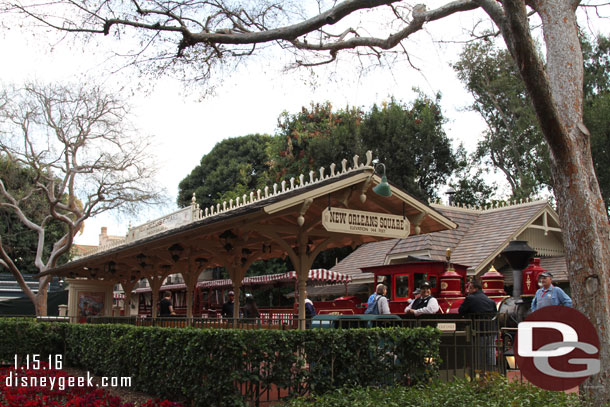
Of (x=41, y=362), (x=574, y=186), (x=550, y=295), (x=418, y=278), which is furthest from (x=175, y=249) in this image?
(x=574, y=186)

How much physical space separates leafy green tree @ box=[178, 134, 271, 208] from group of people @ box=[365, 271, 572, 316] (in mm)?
31322

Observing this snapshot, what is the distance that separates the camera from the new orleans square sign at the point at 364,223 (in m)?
10.4

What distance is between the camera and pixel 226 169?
1773 inches

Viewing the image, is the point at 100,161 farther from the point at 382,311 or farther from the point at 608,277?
the point at 608,277

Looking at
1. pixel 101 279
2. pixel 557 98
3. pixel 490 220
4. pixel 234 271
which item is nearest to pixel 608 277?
pixel 557 98

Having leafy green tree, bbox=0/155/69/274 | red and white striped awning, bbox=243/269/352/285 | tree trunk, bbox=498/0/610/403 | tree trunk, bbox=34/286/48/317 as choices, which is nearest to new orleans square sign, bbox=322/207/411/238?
tree trunk, bbox=498/0/610/403

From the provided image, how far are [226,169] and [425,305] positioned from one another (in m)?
34.6

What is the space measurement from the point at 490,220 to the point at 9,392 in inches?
828

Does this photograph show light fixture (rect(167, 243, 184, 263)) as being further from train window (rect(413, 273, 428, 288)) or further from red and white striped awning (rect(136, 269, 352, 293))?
red and white striped awning (rect(136, 269, 352, 293))

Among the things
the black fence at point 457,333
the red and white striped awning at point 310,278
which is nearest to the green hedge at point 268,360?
the black fence at point 457,333

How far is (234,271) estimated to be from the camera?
1442 cm

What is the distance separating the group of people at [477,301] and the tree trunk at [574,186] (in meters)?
2.91

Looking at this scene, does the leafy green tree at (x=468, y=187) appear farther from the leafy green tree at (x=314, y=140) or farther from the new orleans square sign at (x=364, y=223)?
the new orleans square sign at (x=364, y=223)

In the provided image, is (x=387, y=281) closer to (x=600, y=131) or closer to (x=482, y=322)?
(x=482, y=322)
